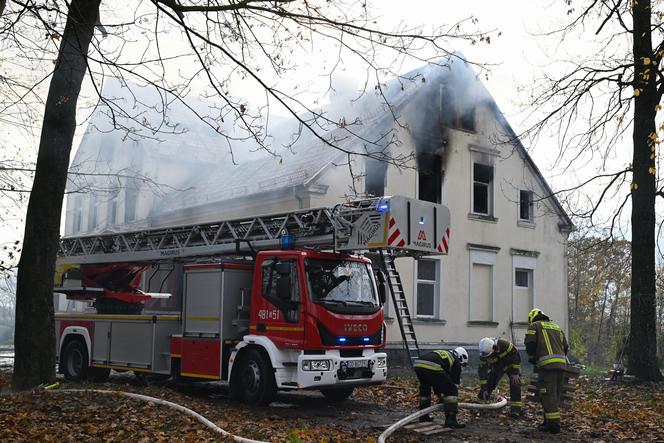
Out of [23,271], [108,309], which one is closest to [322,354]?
[23,271]

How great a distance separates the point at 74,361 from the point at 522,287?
13.3 meters

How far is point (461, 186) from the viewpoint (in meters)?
20.3

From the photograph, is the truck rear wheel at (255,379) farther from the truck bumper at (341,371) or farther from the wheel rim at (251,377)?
the truck bumper at (341,371)

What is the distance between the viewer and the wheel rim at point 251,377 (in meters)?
10.2

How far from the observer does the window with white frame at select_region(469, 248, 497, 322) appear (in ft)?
66.1

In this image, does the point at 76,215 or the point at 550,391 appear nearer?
the point at 550,391

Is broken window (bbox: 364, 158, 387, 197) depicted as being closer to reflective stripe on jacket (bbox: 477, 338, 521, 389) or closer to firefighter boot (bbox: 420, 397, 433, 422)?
reflective stripe on jacket (bbox: 477, 338, 521, 389)

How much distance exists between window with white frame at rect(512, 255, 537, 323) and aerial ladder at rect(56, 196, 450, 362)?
10.3 m

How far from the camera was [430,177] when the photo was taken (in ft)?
65.0

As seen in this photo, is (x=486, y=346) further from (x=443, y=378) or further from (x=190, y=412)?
(x=190, y=412)

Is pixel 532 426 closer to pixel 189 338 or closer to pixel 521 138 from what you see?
pixel 189 338

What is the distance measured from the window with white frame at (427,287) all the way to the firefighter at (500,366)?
8543 millimetres

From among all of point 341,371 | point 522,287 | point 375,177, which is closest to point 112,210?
point 375,177

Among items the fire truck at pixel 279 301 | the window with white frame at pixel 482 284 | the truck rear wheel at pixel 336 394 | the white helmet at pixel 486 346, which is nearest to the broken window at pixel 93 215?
the window with white frame at pixel 482 284
